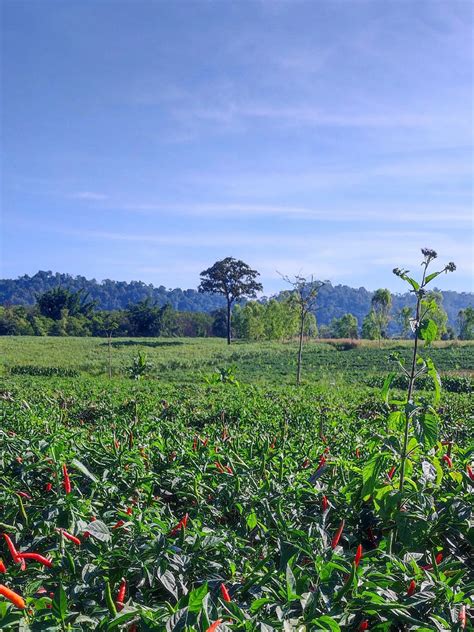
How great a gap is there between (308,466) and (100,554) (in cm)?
125

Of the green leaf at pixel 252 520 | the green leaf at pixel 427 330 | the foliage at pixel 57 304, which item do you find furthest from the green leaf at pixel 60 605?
the foliage at pixel 57 304

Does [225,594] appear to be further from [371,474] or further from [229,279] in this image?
[229,279]

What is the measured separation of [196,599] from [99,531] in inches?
20.9

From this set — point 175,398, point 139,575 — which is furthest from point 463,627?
point 175,398

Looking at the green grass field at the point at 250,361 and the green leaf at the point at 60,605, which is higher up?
the green leaf at the point at 60,605

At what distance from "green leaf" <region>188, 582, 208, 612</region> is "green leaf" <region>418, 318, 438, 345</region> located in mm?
1341

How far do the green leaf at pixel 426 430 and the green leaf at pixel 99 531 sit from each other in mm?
1150

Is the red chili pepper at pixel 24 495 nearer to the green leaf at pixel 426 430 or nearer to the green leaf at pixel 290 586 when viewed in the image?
the green leaf at pixel 290 586

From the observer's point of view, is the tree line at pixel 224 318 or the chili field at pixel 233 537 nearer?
the chili field at pixel 233 537

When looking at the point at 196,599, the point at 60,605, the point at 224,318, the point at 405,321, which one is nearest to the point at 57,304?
the point at 224,318

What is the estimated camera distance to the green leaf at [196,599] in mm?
1118

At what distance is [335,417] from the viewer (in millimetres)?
5219

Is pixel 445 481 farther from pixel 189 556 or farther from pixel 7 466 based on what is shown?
pixel 7 466

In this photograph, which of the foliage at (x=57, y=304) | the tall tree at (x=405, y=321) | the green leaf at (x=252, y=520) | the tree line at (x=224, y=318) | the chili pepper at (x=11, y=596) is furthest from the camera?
the foliage at (x=57, y=304)
